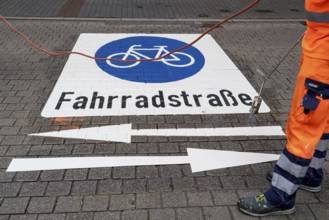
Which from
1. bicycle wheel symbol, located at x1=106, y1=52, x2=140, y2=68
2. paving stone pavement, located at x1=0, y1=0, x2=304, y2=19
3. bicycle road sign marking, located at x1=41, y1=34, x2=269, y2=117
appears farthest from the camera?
paving stone pavement, located at x1=0, y1=0, x2=304, y2=19

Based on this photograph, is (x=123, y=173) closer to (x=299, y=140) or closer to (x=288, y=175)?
(x=288, y=175)

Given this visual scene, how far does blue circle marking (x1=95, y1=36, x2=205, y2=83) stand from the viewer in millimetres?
5773

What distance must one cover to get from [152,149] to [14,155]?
1.55m

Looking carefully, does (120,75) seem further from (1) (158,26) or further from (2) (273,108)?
(1) (158,26)

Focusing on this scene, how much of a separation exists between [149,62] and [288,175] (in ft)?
13.1

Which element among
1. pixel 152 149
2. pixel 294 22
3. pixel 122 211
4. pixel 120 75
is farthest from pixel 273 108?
pixel 294 22

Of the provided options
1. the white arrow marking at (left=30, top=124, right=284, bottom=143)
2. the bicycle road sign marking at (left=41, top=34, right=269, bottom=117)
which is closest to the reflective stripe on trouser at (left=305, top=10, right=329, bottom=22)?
the white arrow marking at (left=30, top=124, right=284, bottom=143)

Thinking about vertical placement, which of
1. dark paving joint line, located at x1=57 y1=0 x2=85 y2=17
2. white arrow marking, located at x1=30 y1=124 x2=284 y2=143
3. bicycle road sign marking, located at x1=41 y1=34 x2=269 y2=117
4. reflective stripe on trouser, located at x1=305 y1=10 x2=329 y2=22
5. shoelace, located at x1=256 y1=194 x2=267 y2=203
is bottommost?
dark paving joint line, located at x1=57 y1=0 x2=85 y2=17

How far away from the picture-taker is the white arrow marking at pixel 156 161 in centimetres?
359

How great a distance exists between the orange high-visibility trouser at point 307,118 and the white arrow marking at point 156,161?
1.07 m

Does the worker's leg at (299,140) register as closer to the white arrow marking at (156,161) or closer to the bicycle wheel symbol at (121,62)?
the white arrow marking at (156,161)

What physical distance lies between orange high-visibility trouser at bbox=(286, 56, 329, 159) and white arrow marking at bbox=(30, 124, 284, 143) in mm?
1569

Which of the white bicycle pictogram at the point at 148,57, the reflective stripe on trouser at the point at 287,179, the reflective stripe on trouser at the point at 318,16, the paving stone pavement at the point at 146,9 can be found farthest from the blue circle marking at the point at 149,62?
the reflective stripe on trouser at the point at 318,16

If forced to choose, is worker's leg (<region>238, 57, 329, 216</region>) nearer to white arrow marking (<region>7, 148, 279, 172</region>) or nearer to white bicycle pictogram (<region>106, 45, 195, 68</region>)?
white arrow marking (<region>7, 148, 279, 172</region>)
